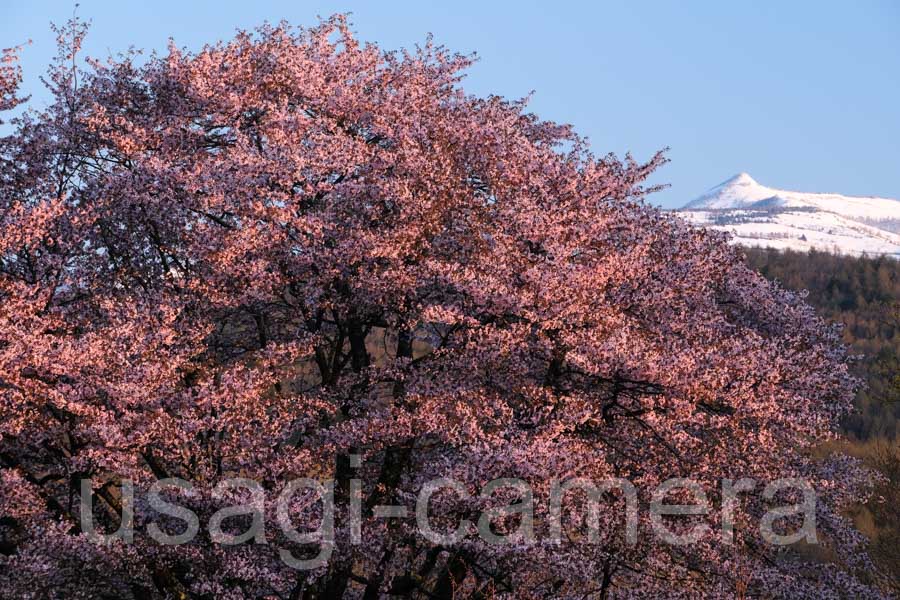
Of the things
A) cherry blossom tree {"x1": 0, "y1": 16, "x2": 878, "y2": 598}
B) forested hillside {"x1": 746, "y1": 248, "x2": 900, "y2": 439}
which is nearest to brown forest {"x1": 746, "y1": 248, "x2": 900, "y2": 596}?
forested hillside {"x1": 746, "y1": 248, "x2": 900, "y2": 439}

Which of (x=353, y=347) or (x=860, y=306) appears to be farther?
(x=860, y=306)

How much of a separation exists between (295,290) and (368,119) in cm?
431

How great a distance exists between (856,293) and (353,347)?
96.7m

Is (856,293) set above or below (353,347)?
above

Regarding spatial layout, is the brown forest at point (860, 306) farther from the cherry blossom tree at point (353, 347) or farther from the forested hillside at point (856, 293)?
the cherry blossom tree at point (353, 347)

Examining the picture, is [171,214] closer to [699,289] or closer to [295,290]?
[295,290]

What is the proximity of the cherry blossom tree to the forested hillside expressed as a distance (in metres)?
62.2

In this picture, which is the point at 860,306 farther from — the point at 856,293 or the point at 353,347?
the point at 353,347

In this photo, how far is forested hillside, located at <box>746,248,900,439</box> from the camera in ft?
271

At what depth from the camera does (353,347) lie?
77.5 ft

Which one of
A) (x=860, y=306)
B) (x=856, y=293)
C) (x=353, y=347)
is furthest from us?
(x=856, y=293)

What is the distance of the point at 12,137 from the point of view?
2286cm

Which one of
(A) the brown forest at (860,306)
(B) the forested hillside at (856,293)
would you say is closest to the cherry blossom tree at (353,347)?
(A) the brown forest at (860,306)

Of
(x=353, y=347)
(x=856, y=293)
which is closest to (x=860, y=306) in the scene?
(x=856, y=293)
